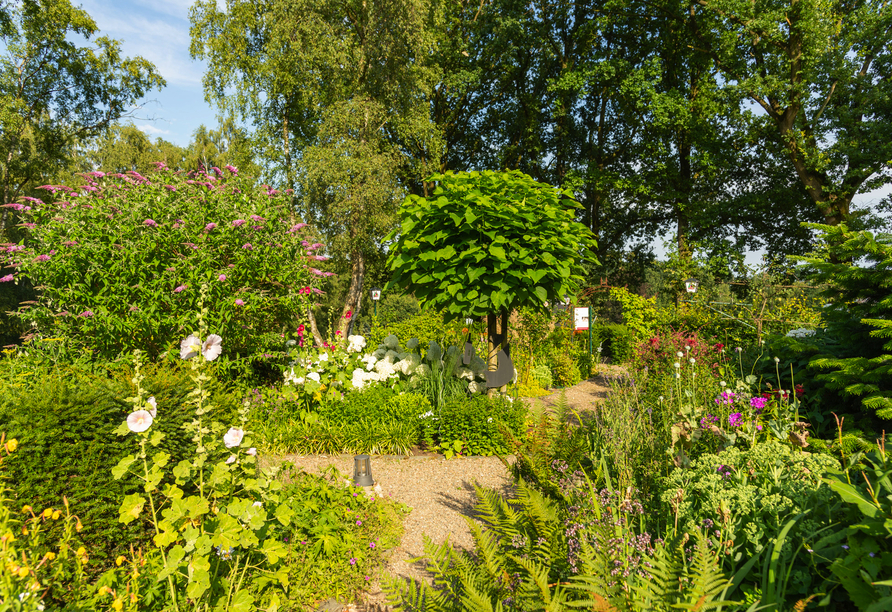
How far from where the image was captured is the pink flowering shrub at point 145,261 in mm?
4281

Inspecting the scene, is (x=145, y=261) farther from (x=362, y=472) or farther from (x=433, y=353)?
(x=433, y=353)

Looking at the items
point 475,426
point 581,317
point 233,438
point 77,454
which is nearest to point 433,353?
point 475,426

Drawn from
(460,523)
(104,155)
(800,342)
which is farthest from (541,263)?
(104,155)

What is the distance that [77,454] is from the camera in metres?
2.41

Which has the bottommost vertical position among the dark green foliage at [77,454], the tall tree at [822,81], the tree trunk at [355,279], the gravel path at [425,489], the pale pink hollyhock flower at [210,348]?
the gravel path at [425,489]

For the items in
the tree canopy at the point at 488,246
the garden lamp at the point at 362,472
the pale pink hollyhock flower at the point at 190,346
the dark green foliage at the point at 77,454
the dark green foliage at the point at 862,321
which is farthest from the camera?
the tree canopy at the point at 488,246

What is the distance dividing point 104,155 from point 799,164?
30199 millimetres

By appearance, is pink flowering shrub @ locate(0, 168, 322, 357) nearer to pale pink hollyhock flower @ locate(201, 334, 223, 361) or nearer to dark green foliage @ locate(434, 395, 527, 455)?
dark green foliage @ locate(434, 395, 527, 455)

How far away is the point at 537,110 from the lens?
52.7 feet

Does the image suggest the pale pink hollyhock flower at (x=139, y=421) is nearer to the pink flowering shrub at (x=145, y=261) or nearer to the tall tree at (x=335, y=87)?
the pink flowering shrub at (x=145, y=261)

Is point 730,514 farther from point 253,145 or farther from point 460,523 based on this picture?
point 253,145

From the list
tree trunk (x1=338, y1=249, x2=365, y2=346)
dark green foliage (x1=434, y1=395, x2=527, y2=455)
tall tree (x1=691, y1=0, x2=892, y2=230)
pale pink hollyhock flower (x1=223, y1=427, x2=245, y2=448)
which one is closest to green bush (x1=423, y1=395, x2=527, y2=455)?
dark green foliage (x1=434, y1=395, x2=527, y2=455)

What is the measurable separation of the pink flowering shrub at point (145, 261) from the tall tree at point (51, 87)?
12.5m

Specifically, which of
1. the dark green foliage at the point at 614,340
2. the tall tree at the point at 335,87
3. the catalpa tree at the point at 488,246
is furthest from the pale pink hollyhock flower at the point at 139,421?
the tall tree at the point at 335,87
